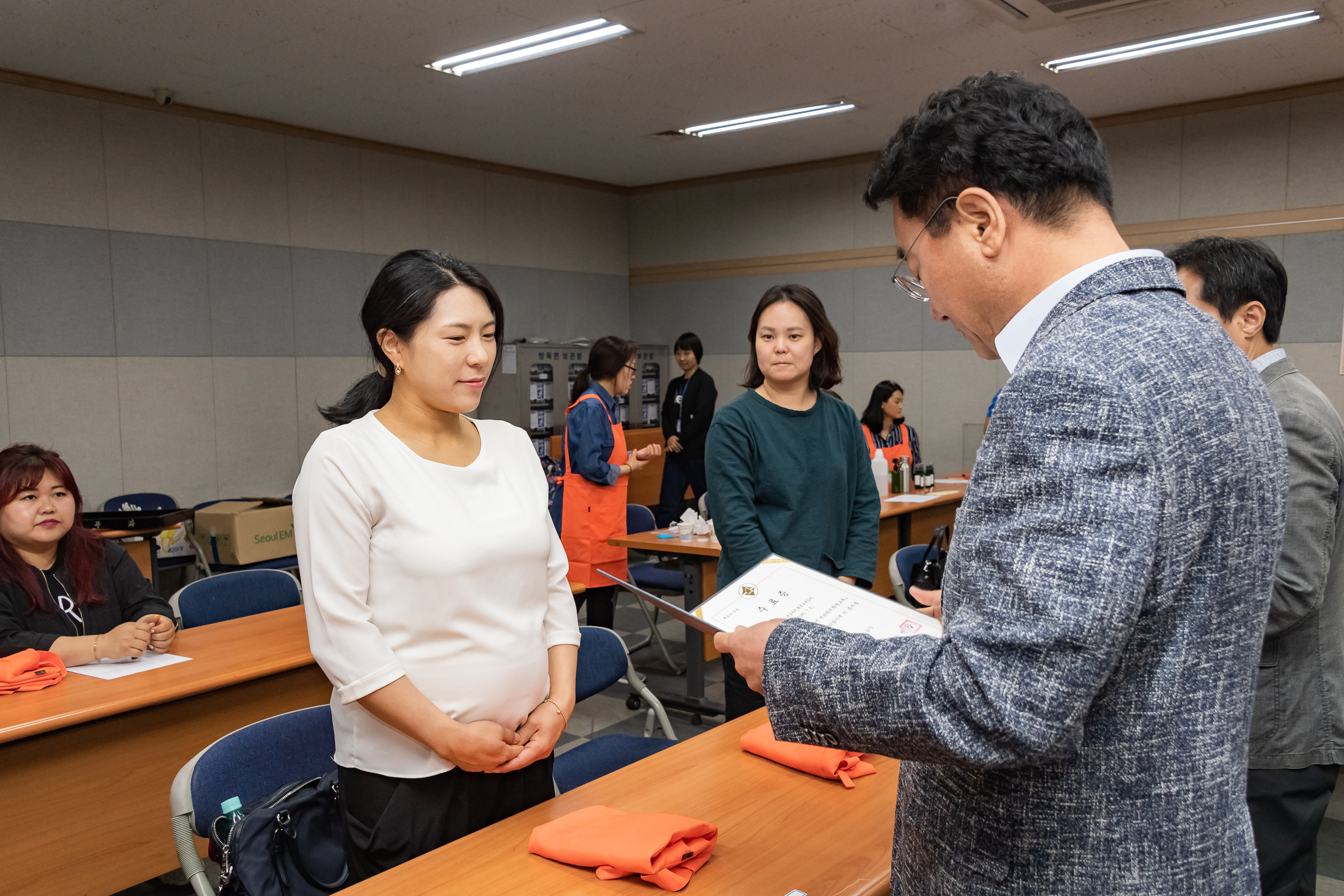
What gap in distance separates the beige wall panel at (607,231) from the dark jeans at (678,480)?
3127mm

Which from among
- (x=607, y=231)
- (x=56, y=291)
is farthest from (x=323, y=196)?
(x=607, y=231)

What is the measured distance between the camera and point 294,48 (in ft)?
18.1

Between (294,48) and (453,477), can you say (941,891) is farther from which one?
(294,48)

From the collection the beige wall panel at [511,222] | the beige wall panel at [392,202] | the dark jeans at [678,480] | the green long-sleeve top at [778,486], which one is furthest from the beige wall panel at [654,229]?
the green long-sleeve top at [778,486]

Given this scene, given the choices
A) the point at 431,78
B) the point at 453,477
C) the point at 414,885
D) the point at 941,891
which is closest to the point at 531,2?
the point at 431,78

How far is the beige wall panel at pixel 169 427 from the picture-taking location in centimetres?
654

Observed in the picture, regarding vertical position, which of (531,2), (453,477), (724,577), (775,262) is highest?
(531,2)

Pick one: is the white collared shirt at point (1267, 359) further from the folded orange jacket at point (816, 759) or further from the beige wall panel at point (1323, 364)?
the beige wall panel at point (1323, 364)

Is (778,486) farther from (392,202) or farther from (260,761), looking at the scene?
(392,202)

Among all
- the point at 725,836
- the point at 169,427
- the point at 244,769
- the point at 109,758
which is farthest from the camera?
the point at 169,427

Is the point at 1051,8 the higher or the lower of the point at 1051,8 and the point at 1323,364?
the higher

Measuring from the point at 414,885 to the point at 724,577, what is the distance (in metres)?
1.45

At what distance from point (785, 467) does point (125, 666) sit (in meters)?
2.02

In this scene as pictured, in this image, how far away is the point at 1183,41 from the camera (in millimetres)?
5766
